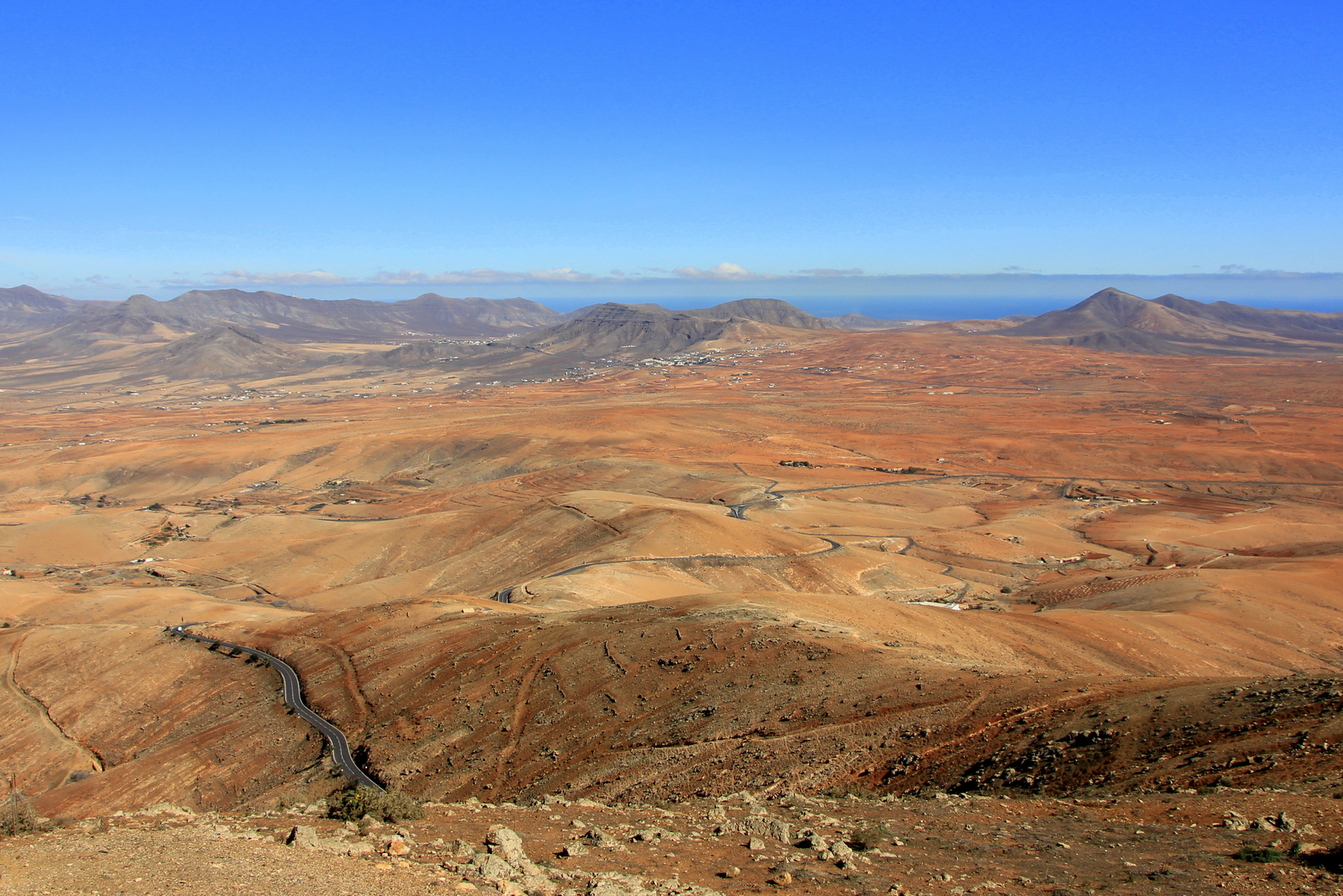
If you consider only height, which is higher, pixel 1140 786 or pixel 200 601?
pixel 1140 786

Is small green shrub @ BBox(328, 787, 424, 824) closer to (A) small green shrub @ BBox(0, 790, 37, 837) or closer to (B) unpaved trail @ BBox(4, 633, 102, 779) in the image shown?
(A) small green shrub @ BBox(0, 790, 37, 837)

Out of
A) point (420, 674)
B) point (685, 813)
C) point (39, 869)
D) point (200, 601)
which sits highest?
point (39, 869)

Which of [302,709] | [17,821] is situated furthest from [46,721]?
[17,821]

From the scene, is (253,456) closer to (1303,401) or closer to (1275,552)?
(1275,552)

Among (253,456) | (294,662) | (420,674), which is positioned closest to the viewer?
(420,674)

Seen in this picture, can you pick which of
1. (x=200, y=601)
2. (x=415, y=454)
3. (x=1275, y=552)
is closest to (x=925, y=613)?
(x=1275, y=552)

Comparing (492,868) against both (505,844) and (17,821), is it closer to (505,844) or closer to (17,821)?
(505,844)
